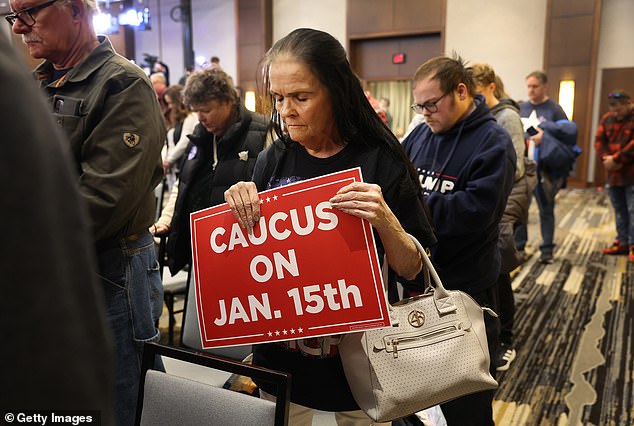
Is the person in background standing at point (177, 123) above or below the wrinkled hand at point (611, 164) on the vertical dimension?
above

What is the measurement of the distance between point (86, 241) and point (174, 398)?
105 cm

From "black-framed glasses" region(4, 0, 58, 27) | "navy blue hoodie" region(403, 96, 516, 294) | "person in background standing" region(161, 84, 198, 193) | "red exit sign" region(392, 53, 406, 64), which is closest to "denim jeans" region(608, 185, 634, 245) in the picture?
"navy blue hoodie" region(403, 96, 516, 294)

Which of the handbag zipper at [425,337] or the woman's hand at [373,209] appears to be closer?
the woman's hand at [373,209]

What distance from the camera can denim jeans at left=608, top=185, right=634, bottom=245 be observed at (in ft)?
17.8

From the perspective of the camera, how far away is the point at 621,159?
17.3ft

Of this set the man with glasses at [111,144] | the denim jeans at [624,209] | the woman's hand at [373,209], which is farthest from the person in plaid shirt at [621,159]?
the man with glasses at [111,144]

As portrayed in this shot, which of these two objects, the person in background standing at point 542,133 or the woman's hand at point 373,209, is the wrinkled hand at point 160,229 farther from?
the person in background standing at point 542,133

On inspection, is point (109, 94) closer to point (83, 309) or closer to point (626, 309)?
point (83, 309)

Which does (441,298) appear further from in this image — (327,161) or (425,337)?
(327,161)

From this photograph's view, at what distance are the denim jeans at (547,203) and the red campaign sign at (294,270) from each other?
449 cm

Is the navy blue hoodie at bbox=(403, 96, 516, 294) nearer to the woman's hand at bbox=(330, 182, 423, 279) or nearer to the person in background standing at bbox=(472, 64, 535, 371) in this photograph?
the woman's hand at bbox=(330, 182, 423, 279)

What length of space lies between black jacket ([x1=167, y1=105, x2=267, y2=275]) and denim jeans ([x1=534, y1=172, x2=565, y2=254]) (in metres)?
3.43

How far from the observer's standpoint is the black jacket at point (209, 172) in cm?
262

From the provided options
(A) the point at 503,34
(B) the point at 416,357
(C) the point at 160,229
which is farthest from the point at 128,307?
(A) the point at 503,34
